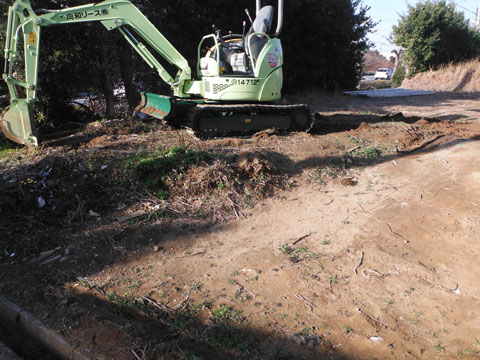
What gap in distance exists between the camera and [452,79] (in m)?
22.2

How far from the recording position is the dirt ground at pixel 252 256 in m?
2.92

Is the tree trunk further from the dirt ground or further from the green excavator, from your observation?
the dirt ground

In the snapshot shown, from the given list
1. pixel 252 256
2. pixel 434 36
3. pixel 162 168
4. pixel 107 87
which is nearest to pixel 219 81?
pixel 162 168

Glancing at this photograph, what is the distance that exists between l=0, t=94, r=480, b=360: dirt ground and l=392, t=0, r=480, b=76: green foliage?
20.8 metres

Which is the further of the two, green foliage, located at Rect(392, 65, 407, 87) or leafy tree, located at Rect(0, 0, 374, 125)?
green foliage, located at Rect(392, 65, 407, 87)

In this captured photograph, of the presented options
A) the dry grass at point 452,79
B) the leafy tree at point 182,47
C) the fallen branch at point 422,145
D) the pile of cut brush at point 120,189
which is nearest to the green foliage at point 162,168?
the pile of cut brush at point 120,189

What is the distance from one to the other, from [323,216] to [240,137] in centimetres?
380

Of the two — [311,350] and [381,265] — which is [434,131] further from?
[311,350]

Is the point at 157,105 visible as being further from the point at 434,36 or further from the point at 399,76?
the point at 399,76

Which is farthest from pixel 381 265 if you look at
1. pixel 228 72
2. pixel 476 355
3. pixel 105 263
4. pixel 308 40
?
pixel 308 40

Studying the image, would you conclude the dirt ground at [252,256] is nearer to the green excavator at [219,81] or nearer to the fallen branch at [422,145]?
the fallen branch at [422,145]

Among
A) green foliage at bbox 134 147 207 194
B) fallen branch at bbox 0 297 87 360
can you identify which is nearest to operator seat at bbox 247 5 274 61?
green foliage at bbox 134 147 207 194

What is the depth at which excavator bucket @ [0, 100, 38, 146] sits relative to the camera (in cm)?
679

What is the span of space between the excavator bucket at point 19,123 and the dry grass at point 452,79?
75.6ft
